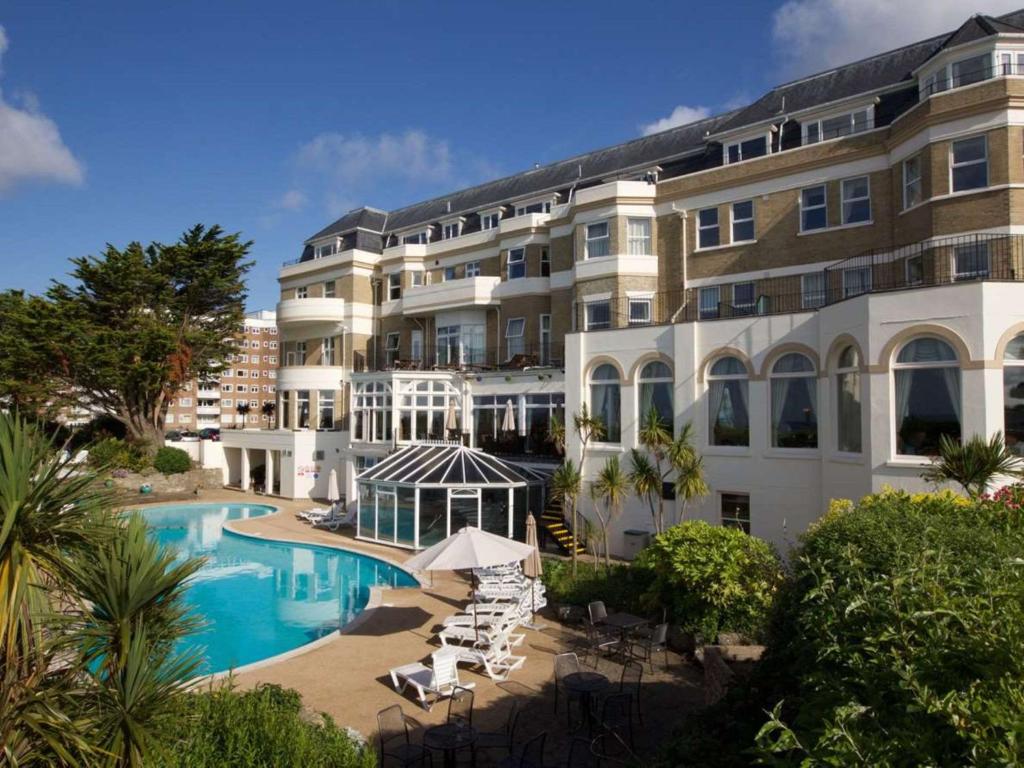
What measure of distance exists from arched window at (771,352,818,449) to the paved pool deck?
7.52 m

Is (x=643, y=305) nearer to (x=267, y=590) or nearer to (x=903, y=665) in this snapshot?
(x=267, y=590)

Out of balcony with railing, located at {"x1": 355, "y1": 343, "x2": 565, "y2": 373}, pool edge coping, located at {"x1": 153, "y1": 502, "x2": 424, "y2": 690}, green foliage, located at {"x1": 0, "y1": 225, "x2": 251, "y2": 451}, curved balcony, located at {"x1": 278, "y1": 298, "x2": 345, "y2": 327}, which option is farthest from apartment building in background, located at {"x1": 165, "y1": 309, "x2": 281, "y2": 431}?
pool edge coping, located at {"x1": 153, "y1": 502, "x2": 424, "y2": 690}

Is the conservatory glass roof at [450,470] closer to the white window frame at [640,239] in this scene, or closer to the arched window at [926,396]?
the white window frame at [640,239]

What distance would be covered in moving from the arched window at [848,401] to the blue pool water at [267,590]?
471 inches

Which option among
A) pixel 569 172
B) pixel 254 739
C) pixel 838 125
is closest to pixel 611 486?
pixel 254 739

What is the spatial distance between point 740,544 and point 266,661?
9111 mm

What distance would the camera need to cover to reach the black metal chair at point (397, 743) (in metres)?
7.54

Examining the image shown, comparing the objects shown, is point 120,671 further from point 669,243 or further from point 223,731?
point 669,243

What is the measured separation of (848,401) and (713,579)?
6219mm

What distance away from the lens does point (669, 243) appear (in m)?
23.2

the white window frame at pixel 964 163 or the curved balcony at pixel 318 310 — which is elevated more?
the white window frame at pixel 964 163

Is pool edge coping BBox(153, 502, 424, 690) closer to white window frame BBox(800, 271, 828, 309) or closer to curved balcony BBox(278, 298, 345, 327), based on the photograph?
curved balcony BBox(278, 298, 345, 327)

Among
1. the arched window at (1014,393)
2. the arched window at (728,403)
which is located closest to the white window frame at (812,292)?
the arched window at (728,403)

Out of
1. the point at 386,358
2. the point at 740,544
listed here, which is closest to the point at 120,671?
the point at 740,544
